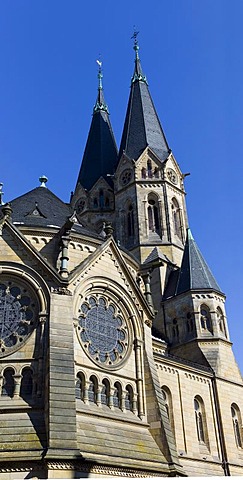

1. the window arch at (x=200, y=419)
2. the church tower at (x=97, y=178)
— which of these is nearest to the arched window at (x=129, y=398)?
the window arch at (x=200, y=419)

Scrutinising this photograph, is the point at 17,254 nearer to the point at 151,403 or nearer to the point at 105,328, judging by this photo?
the point at 105,328

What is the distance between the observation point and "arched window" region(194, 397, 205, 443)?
27.1 metres

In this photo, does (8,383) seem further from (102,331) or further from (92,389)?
(102,331)

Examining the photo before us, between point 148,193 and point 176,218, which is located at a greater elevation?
point 148,193

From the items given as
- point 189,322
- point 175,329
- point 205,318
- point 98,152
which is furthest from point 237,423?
point 98,152

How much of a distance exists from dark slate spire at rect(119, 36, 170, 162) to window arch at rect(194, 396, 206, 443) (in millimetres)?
20046

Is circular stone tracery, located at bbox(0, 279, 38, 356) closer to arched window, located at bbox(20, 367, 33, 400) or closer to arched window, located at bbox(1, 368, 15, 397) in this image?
arched window, located at bbox(1, 368, 15, 397)

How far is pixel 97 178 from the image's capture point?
1822 inches

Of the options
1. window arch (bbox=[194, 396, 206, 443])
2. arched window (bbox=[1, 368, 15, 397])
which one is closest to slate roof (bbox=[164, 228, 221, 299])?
window arch (bbox=[194, 396, 206, 443])

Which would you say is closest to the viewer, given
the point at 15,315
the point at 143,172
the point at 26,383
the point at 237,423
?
the point at 26,383

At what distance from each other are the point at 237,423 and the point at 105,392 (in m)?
12.8

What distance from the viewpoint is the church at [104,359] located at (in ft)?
54.3

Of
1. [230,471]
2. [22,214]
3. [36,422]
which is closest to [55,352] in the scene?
[36,422]

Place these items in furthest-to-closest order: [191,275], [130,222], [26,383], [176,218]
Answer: [176,218] < [130,222] < [191,275] < [26,383]
